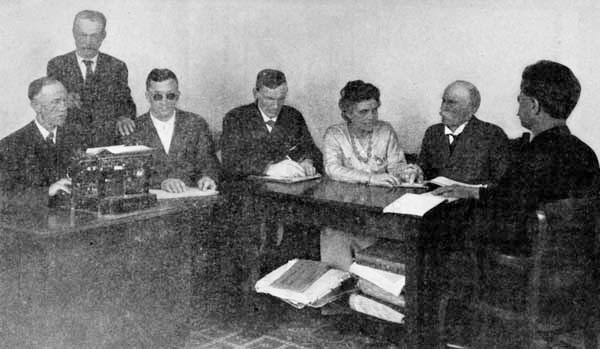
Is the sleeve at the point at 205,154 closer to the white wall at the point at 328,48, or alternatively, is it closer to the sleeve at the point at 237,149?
the sleeve at the point at 237,149

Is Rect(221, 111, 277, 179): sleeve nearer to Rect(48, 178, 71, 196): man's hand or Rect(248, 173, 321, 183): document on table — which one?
Rect(248, 173, 321, 183): document on table

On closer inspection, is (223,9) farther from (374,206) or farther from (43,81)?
(374,206)

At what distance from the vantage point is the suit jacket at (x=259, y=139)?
4.65m

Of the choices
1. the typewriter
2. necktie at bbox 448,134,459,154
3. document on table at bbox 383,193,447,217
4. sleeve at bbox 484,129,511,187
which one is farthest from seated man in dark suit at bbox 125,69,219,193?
sleeve at bbox 484,129,511,187

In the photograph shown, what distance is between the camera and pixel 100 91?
4.50 meters

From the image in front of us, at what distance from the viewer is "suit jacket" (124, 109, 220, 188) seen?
4238 mm

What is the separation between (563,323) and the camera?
2.88 metres

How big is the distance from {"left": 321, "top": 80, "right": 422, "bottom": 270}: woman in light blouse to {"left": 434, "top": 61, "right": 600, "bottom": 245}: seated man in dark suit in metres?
1.06

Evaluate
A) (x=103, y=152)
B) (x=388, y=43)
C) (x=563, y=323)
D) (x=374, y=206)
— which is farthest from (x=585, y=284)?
(x=388, y=43)

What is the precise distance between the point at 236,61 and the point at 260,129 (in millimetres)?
1553

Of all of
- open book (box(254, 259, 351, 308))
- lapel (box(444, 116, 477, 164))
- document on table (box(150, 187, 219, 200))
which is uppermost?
lapel (box(444, 116, 477, 164))

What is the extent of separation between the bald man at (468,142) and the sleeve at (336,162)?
0.58 metres

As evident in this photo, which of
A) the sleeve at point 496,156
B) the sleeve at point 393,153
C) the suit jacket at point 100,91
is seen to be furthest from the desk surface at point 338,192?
the suit jacket at point 100,91

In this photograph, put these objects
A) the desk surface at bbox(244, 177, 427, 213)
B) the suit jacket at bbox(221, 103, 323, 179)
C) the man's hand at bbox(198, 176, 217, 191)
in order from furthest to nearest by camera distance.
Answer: the suit jacket at bbox(221, 103, 323, 179), the man's hand at bbox(198, 176, 217, 191), the desk surface at bbox(244, 177, 427, 213)
